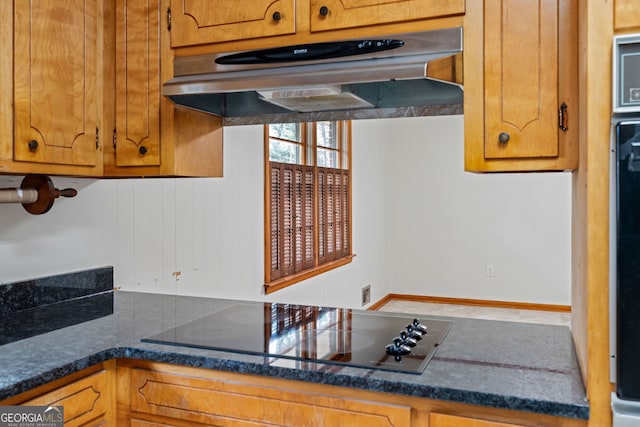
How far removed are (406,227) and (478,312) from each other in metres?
1.45

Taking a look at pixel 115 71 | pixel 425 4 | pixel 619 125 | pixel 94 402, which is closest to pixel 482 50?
pixel 425 4

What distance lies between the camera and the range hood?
5.06 feet

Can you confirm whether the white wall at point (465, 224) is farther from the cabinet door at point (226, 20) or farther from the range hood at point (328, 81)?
the cabinet door at point (226, 20)

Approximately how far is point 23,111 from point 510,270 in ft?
19.5

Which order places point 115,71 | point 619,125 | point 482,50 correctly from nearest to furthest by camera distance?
point 619,125 → point 482,50 → point 115,71

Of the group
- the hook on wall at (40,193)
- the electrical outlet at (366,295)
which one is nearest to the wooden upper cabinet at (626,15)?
the hook on wall at (40,193)

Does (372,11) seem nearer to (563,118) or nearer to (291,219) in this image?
(563,118)

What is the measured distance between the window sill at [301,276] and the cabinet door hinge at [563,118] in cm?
269

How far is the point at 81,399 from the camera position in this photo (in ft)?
4.92

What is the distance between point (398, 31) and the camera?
64.0 inches

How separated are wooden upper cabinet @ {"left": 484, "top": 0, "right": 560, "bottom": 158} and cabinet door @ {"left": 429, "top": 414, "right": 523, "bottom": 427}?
70 centimetres

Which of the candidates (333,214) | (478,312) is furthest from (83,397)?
(478,312)

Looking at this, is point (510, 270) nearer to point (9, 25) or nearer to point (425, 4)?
point (425, 4)

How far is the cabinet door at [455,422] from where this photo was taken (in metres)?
1.26
